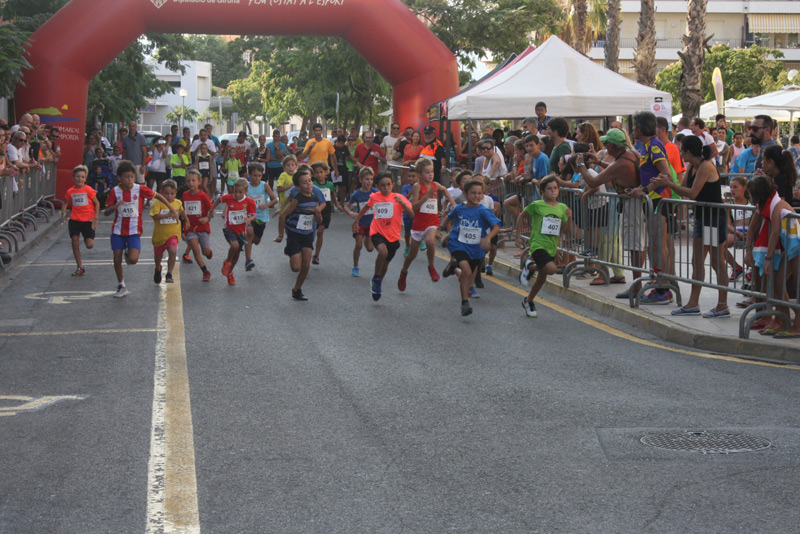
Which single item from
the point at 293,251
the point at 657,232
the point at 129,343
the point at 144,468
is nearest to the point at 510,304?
the point at 657,232

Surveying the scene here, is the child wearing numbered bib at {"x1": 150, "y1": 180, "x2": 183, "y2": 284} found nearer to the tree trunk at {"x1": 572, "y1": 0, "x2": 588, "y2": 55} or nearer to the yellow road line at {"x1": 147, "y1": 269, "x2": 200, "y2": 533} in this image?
the yellow road line at {"x1": 147, "y1": 269, "x2": 200, "y2": 533}

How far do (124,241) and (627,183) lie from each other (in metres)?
5.84

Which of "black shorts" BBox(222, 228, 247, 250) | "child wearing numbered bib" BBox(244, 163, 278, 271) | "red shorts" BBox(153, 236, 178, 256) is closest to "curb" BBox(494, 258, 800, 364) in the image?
"black shorts" BBox(222, 228, 247, 250)

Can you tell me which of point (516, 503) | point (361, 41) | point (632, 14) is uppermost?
point (632, 14)

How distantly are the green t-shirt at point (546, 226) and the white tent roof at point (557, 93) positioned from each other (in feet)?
21.9

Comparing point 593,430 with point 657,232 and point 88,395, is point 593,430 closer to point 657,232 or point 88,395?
point 88,395

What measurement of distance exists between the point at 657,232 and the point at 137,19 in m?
16.0

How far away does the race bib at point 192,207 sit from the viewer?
13391mm

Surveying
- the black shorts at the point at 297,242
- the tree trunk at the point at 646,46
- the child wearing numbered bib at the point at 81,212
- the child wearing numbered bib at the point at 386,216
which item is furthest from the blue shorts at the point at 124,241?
the tree trunk at the point at 646,46

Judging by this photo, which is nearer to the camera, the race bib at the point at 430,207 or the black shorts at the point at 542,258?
the black shorts at the point at 542,258

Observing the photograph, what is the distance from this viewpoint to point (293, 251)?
→ 39.7 feet

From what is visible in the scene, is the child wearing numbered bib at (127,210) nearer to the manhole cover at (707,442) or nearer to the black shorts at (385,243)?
the black shorts at (385,243)

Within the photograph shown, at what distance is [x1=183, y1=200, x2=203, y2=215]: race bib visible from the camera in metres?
Answer: 13.4

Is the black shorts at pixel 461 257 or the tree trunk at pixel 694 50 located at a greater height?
the tree trunk at pixel 694 50
